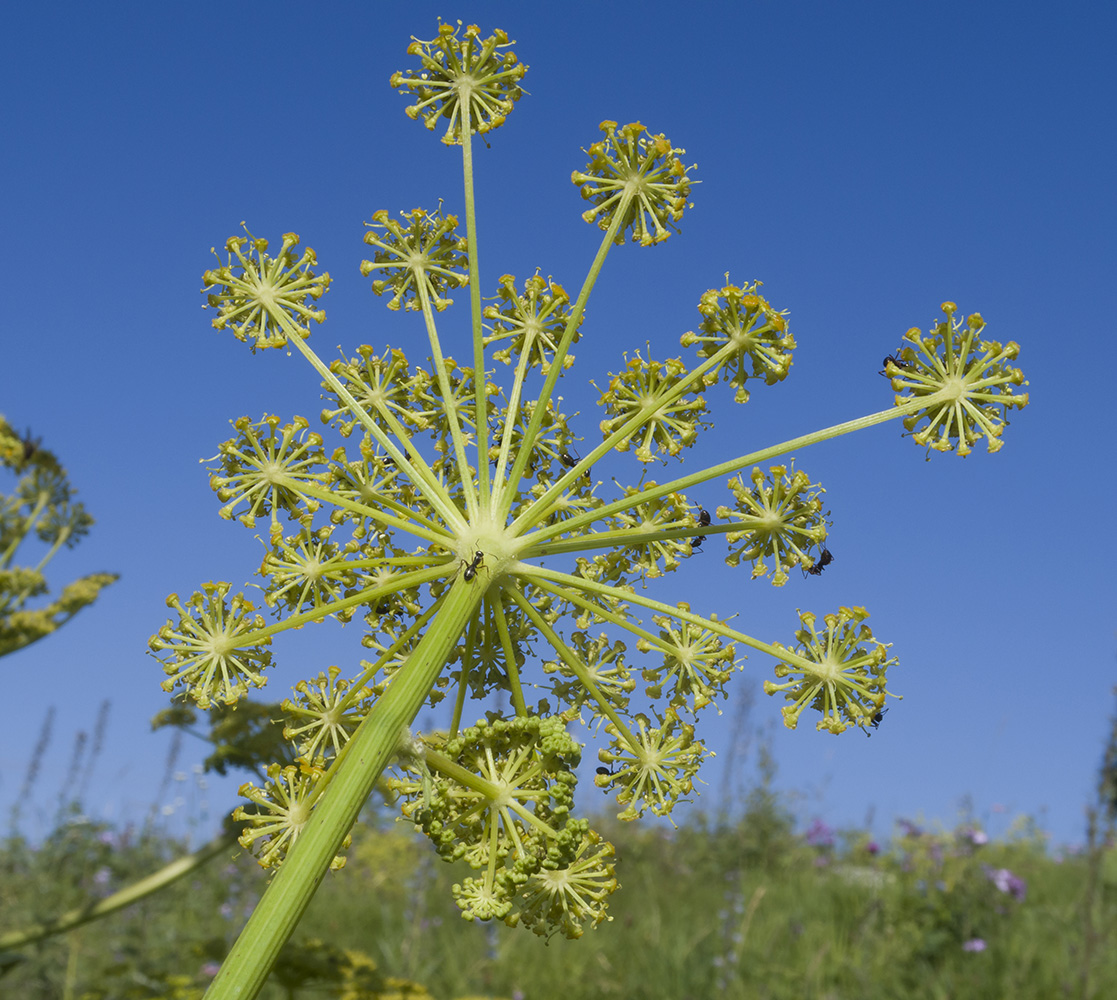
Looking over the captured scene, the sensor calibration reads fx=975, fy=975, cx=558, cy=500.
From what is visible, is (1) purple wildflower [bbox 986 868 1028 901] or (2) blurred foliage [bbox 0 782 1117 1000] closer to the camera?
(2) blurred foliage [bbox 0 782 1117 1000]

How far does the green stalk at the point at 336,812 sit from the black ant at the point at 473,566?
0.17 ft

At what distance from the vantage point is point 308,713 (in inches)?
117

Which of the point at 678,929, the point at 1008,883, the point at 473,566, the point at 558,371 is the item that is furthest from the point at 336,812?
the point at 1008,883

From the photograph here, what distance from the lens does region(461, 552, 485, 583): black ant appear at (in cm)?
272

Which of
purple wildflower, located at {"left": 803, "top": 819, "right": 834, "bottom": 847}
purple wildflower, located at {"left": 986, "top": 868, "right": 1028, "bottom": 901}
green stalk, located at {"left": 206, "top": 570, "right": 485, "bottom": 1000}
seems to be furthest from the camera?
purple wildflower, located at {"left": 803, "top": 819, "right": 834, "bottom": 847}

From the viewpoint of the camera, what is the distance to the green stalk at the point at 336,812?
2.20 metres

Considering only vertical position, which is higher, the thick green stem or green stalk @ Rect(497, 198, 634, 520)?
green stalk @ Rect(497, 198, 634, 520)

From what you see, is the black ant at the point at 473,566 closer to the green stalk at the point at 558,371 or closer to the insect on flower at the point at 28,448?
the green stalk at the point at 558,371

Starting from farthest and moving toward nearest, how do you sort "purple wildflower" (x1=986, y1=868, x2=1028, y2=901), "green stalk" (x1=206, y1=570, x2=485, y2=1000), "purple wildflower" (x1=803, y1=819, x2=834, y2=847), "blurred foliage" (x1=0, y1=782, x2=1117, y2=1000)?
"purple wildflower" (x1=803, y1=819, x2=834, y2=847), "purple wildflower" (x1=986, y1=868, x2=1028, y2=901), "blurred foliage" (x1=0, y1=782, x2=1117, y2=1000), "green stalk" (x1=206, y1=570, x2=485, y2=1000)

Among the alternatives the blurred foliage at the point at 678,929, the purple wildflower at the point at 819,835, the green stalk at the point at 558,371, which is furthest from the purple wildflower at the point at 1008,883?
the green stalk at the point at 558,371

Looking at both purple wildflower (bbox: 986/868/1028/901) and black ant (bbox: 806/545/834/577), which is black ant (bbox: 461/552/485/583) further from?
purple wildflower (bbox: 986/868/1028/901)

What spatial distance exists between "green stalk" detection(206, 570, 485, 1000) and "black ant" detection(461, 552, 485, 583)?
0.17ft

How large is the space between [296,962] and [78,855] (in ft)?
26.0

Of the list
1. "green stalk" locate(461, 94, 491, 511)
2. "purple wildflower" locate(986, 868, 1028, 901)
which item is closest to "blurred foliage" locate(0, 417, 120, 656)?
"green stalk" locate(461, 94, 491, 511)
